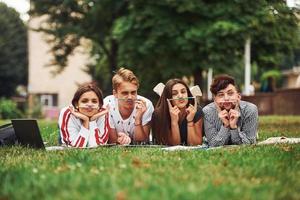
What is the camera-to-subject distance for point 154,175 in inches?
186

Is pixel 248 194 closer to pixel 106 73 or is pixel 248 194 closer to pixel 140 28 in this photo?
pixel 140 28

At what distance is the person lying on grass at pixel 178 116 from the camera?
803 cm

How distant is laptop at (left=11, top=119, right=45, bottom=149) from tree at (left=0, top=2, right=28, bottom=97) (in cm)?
3845

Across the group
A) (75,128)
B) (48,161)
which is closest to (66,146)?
(75,128)

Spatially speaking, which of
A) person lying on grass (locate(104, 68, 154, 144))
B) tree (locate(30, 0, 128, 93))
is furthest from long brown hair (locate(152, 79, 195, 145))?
tree (locate(30, 0, 128, 93))

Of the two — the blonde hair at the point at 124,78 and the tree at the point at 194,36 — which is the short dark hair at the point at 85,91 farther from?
the tree at the point at 194,36

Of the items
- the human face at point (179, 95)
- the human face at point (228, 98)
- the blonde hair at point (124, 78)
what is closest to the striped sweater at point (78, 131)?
the blonde hair at point (124, 78)

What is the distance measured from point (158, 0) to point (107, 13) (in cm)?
841

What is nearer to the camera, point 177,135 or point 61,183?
point 61,183

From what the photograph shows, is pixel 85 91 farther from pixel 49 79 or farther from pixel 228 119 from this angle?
pixel 49 79

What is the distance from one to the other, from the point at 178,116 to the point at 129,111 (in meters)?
0.66

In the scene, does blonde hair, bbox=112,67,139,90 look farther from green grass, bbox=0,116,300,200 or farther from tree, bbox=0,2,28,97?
tree, bbox=0,2,28,97

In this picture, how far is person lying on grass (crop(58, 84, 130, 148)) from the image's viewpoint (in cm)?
779

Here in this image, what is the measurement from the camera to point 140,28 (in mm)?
19734
